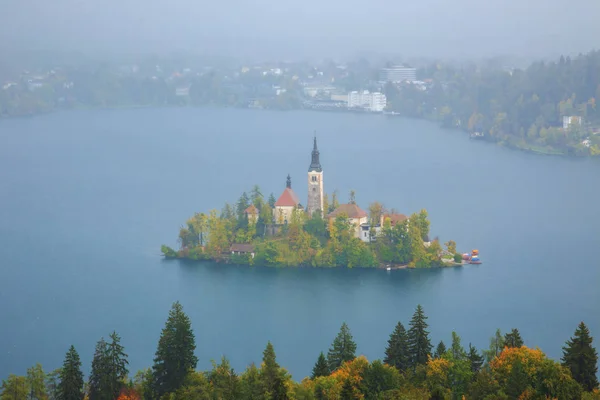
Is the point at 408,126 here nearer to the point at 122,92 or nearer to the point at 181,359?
the point at 122,92

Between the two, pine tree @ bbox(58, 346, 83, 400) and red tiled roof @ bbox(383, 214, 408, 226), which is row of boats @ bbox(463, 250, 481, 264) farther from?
pine tree @ bbox(58, 346, 83, 400)

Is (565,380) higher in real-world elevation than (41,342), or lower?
higher

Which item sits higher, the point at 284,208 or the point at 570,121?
the point at 284,208

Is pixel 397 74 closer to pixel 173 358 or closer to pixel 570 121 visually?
pixel 570 121

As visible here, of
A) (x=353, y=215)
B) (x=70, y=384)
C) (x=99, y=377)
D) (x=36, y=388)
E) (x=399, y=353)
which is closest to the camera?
(x=70, y=384)

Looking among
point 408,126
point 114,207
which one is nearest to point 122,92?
point 408,126

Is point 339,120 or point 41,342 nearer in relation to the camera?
point 41,342

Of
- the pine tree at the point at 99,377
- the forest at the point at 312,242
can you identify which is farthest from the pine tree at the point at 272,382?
the forest at the point at 312,242

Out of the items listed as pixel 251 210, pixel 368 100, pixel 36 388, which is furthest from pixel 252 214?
pixel 368 100
